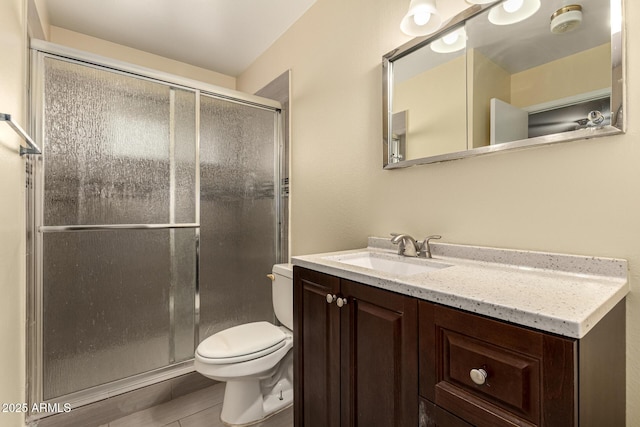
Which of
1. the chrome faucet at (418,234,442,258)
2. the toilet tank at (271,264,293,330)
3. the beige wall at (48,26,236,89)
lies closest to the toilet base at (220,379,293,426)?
the toilet tank at (271,264,293,330)

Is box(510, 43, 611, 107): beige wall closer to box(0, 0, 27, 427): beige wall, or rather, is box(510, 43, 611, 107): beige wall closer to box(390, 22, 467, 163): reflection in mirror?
box(390, 22, 467, 163): reflection in mirror

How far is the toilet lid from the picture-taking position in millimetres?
1495

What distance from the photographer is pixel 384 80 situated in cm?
147

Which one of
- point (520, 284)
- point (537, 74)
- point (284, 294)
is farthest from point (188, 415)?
point (537, 74)

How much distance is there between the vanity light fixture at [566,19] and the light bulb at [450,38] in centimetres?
32

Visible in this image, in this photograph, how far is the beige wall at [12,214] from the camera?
Answer: 1.03 metres

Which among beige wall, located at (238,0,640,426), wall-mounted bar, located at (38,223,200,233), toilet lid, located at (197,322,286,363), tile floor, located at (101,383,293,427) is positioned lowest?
tile floor, located at (101,383,293,427)

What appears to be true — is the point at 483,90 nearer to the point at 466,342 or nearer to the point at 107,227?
Answer: the point at 466,342

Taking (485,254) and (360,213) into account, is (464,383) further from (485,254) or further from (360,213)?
(360,213)

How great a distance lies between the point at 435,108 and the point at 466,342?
99 cm

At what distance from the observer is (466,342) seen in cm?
67

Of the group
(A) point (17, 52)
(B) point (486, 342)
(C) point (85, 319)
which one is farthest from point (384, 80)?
(C) point (85, 319)

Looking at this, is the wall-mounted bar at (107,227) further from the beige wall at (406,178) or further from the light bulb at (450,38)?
the light bulb at (450,38)

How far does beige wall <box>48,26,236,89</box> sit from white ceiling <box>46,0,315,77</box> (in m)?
0.04
